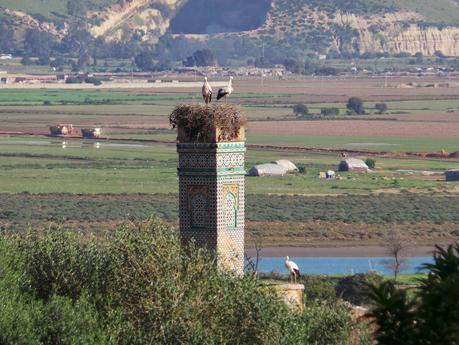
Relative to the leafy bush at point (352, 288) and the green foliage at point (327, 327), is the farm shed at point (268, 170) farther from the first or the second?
the green foliage at point (327, 327)

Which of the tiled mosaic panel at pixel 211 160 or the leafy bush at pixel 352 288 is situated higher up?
the tiled mosaic panel at pixel 211 160

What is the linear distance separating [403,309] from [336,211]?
133 feet

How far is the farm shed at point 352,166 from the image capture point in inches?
2670

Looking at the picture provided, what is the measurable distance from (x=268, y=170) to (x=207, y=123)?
1719 inches

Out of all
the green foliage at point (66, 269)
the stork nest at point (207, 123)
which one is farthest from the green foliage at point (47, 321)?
the stork nest at point (207, 123)

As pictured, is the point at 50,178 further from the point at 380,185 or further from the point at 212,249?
the point at 212,249

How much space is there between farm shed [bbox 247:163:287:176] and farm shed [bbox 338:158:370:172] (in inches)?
97.3

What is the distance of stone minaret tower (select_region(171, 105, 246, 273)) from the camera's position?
75.1 ft

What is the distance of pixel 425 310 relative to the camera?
13.8 meters

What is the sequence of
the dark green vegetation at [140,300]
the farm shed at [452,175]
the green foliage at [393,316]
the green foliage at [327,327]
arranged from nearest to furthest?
the green foliage at [393,316] < the dark green vegetation at [140,300] < the green foliage at [327,327] < the farm shed at [452,175]

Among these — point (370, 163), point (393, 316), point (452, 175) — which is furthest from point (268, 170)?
point (393, 316)

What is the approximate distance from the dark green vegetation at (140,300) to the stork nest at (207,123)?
4.54 feet

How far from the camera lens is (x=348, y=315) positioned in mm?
21469

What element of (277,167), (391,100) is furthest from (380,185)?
(391,100)
